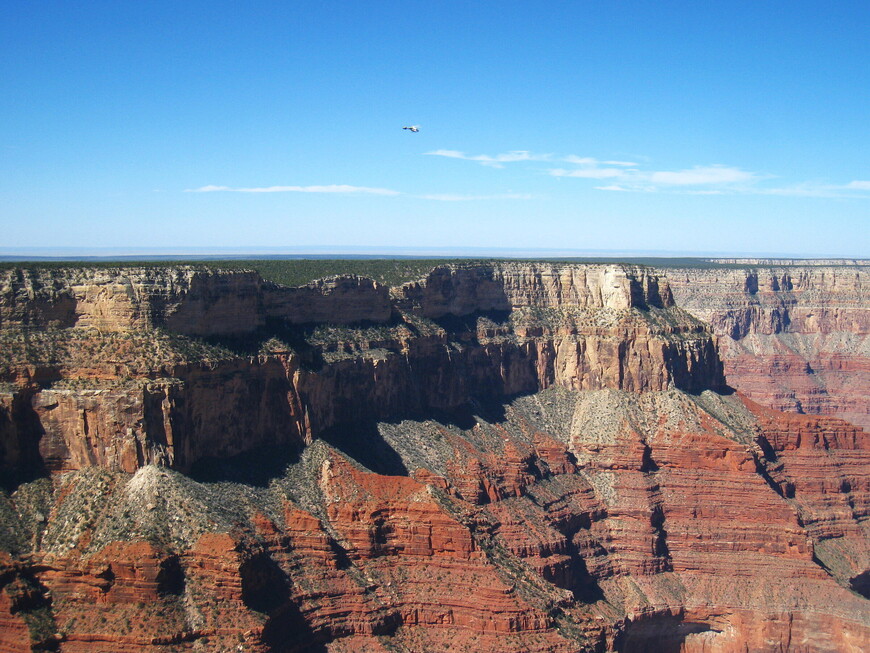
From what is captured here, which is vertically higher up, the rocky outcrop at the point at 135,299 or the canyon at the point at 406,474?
the rocky outcrop at the point at 135,299

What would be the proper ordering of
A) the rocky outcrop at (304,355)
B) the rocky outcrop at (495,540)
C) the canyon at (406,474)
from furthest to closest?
the rocky outcrop at (304,355)
the canyon at (406,474)
the rocky outcrop at (495,540)

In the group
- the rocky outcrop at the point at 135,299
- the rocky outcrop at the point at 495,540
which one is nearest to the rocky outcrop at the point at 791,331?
the rocky outcrop at the point at 495,540

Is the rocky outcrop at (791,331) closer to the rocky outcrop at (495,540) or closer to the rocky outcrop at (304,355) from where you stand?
the rocky outcrop at (304,355)

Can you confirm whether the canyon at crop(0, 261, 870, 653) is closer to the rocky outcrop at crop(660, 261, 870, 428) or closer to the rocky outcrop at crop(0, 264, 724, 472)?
the rocky outcrop at crop(0, 264, 724, 472)

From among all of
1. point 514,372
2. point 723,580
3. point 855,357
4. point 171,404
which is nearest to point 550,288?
point 514,372

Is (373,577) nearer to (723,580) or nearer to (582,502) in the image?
(582,502)

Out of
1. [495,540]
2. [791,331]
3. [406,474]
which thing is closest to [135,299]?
[406,474]

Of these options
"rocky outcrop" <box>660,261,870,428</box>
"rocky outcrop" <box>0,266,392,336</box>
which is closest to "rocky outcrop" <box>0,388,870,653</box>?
"rocky outcrop" <box>0,266,392,336</box>

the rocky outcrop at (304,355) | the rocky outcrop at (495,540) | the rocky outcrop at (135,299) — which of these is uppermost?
the rocky outcrop at (135,299)
